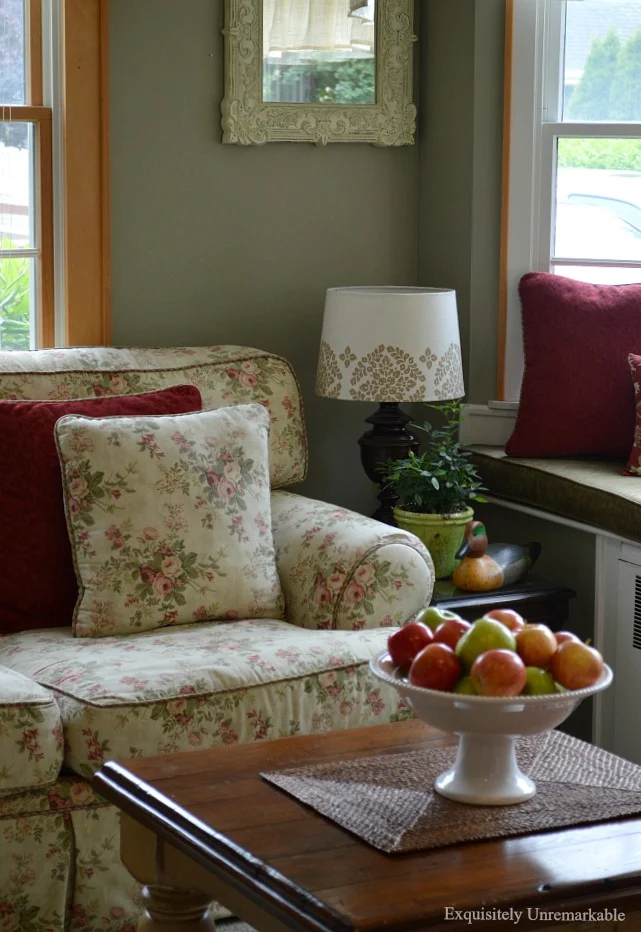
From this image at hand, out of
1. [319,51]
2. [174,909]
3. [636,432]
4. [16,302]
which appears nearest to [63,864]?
[174,909]

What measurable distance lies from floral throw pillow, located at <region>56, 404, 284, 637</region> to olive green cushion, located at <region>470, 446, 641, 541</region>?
2.51 feet

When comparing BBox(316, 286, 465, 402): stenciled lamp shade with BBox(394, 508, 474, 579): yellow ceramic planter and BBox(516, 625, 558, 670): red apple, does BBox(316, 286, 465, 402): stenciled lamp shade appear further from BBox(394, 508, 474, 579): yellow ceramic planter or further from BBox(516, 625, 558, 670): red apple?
BBox(516, 625, 558, 670): red apple

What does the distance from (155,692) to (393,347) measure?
46.4 inches

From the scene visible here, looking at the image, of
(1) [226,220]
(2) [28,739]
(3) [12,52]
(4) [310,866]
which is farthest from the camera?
(1) [226,220]

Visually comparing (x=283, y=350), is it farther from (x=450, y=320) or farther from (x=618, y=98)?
(x=618, y=98)

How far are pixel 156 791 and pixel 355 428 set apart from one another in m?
2.06

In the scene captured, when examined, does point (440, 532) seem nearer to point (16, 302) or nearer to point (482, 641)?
point (16, 302)

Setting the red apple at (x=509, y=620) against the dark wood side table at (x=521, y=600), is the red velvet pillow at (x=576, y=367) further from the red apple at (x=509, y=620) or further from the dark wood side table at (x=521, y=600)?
the red apple at (x=509, y=620)

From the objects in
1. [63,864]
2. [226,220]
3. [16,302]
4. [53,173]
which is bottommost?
[63,864]

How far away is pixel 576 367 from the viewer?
10.2ft

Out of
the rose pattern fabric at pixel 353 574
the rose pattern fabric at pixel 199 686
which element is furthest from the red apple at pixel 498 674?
the rose pattern fabric at pixel 353 574

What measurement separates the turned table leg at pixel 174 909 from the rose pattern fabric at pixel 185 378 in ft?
4.65

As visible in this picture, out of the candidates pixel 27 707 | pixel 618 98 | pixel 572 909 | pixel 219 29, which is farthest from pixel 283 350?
pixel 572 909

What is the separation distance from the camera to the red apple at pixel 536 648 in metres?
1.49
